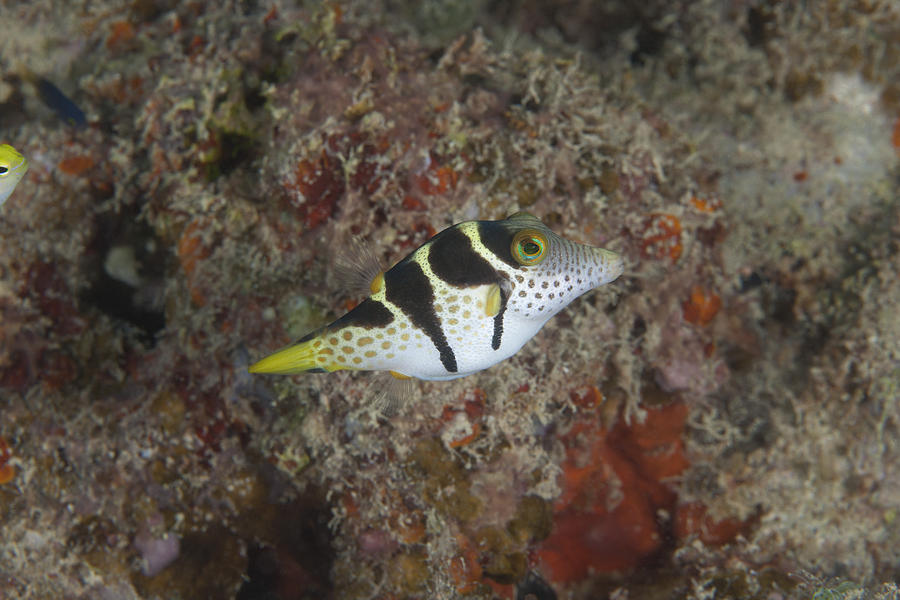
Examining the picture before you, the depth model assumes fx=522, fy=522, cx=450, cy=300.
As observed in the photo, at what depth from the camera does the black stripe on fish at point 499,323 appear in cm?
218

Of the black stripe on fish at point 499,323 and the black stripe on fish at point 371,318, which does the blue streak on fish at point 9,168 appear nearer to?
the black stripe on fish at point 371,318

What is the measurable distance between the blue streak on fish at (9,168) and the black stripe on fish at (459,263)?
2.41 metres

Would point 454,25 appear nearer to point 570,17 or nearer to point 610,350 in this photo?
point 570,17

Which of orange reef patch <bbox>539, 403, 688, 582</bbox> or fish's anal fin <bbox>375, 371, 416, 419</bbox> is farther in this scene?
orange reef patch <bbox>539, 403, 688, 582</bbox>

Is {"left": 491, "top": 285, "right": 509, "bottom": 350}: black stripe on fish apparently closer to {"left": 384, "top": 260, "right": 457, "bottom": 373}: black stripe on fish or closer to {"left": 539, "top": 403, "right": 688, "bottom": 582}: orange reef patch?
{"left": 384, "top": 260, "right": 457, "bottom": 373}: black stripe on fish

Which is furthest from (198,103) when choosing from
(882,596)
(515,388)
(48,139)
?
(882,596)

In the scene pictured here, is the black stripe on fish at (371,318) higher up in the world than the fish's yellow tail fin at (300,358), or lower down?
higher up

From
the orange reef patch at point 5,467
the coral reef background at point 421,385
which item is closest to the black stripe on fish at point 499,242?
the coral reef background at point 421,385

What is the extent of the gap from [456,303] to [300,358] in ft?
2.30

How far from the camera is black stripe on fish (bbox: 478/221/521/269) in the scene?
7.11 feet

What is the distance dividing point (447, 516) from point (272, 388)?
1.48 metres

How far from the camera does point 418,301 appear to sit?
7.14 ft

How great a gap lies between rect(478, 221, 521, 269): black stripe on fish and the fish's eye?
1.0 inches

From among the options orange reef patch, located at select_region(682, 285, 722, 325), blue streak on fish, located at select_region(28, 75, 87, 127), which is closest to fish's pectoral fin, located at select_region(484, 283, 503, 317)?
orange reef patch, located at select_region(682, 285, 722, 325)
